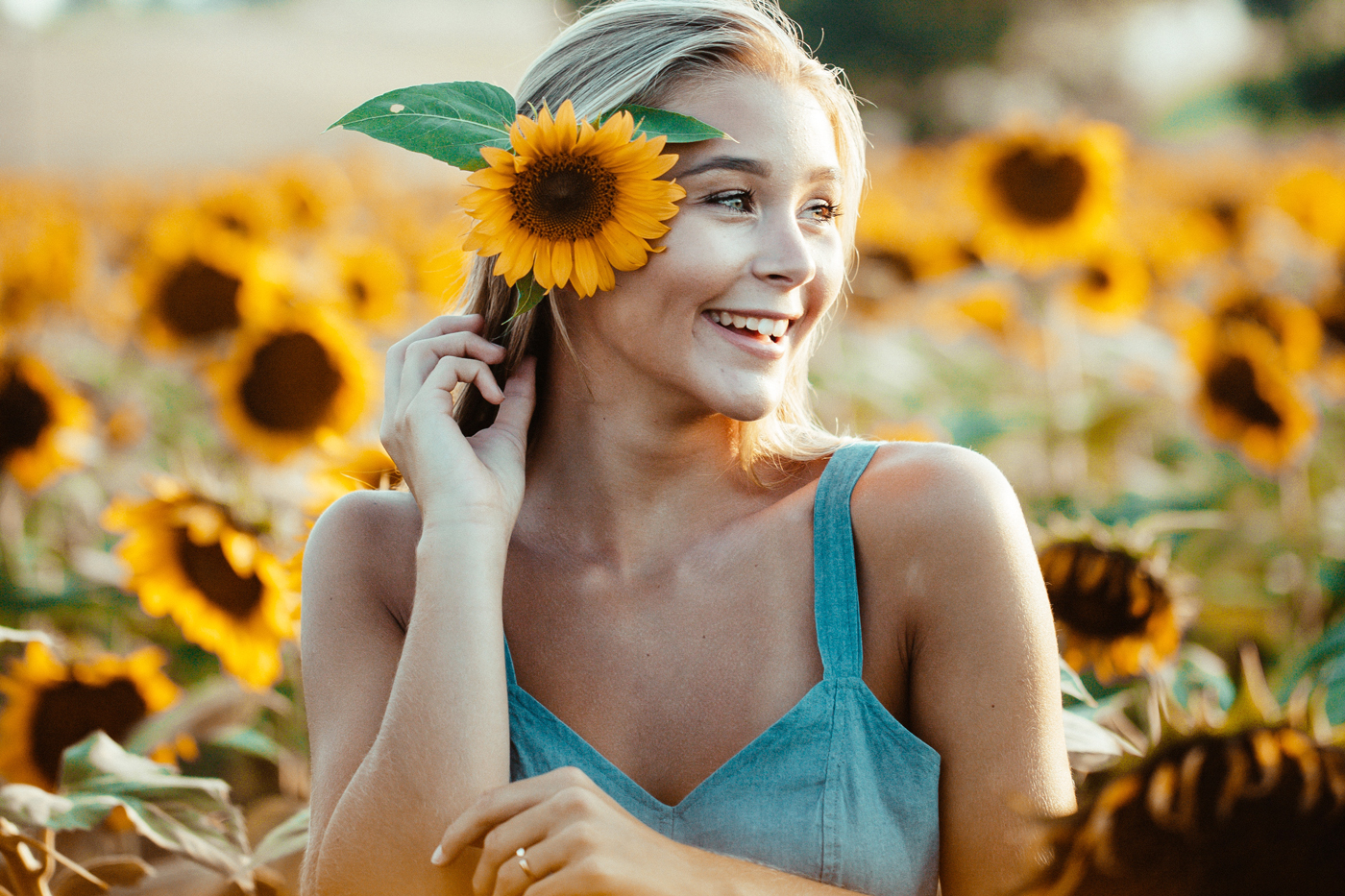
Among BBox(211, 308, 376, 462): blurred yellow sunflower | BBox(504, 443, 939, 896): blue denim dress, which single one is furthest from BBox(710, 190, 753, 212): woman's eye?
BBox(211, 308, 376, 462): blurred yellow sunflower

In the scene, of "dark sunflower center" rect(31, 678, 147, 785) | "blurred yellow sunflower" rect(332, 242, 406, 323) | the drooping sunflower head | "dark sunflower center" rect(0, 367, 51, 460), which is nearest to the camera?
the drooping sunflower head

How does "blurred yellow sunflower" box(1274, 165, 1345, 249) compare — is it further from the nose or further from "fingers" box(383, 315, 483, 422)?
"fingers" box(383, 315, 483, 422)

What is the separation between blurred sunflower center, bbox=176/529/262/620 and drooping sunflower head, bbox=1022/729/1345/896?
7.41 ft

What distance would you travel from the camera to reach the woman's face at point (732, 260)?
188cm

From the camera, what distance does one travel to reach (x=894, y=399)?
5309 millimetres

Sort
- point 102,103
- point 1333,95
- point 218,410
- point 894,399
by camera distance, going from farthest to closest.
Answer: point 102,103 → point 1333,95 → point 894,399 → point 218,410

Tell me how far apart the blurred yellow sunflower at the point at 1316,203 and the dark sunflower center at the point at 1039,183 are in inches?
73.8

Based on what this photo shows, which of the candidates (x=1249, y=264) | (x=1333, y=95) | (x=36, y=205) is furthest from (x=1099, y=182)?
(x=1333, y=95)

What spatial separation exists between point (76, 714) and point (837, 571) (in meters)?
2.14

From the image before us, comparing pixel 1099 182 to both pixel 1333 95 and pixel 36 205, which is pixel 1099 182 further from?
pixel 1333 95

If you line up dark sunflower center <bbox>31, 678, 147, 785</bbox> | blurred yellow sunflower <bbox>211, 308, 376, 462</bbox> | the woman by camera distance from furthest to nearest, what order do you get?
blurred yellow sunflower <bbox>211, 308, 376, 462</bbox> → dark sunflower center <bbox>31, 678, 147, 785</bbox> → the woman

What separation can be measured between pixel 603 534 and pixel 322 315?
209 centimetres

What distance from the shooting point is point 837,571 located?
1941mm

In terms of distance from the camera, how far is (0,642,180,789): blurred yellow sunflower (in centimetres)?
294
